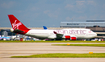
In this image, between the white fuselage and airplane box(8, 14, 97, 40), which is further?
the white fuselage

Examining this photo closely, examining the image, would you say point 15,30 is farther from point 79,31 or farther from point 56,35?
point 79,31

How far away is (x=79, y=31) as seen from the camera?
64.1 metres

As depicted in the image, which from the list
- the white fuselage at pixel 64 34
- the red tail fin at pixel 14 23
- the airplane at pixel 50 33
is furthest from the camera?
the white fuselage at pixel 64 34

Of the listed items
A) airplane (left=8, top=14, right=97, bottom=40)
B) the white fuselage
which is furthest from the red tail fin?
the white fuselage

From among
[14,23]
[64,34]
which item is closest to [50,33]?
[64,34]

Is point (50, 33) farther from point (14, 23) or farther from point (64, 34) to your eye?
point (14, 23)

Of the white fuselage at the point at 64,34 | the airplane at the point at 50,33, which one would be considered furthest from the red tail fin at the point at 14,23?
the white fuselage at the point at 64,34

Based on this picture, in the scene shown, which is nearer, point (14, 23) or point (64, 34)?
point (14, 23)

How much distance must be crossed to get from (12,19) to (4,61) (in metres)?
49.3

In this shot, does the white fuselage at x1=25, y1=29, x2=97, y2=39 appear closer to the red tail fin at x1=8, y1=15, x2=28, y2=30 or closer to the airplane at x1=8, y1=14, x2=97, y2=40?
the airplane at x1=8, y1=14, x2=97, y2=40

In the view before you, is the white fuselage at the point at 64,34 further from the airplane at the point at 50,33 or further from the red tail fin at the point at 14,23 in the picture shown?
the red tail fin at the point at 14,23

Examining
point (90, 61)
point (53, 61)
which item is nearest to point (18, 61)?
point (53, 61)

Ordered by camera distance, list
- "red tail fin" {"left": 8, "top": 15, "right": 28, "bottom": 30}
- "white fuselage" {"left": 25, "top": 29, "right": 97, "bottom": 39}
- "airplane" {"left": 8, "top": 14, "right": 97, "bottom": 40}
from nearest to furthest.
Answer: "red tail fin" {"left": 8, "top": 15, "right": 28, "bottom": 30}, "airplane" {"left": 8, "top": 14, "right": 97, "bottom": 40}, "white fuselage" {"left": 25, "top": 29, "right": 97, "bottom": 39}

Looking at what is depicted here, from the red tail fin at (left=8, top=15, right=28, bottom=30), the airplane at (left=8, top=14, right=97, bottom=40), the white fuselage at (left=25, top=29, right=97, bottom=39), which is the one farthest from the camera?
the white fuselage at (left=25, top=29, right=97, bottom=39)
